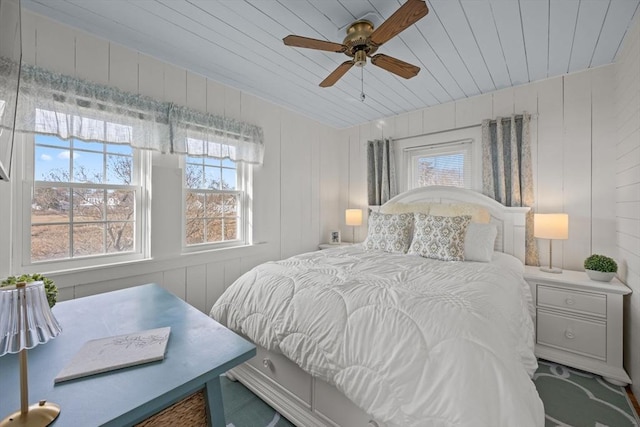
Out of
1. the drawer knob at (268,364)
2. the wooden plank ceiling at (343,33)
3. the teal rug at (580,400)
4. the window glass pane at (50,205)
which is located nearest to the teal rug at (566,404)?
the teal rug at (580,400)

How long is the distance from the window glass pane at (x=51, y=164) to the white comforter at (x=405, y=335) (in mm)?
1531

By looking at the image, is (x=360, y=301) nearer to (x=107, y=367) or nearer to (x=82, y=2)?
(x=107, y=367)

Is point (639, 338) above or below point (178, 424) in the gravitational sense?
below

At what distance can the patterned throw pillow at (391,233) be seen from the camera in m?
2.76

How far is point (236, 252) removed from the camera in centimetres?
298

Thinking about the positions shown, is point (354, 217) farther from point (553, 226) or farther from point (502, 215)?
point (553, 226)

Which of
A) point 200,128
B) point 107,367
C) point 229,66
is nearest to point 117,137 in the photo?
point 200,128

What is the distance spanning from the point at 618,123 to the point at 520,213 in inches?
40.7

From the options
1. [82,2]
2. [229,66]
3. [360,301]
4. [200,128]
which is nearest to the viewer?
[360,301]

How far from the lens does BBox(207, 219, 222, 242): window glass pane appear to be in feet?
9.43

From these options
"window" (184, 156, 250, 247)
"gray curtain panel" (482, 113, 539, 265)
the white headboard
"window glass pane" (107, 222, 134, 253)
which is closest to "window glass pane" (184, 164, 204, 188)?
"window" (184, 156, 250, 247)

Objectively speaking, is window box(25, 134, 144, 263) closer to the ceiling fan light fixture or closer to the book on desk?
the book on desk

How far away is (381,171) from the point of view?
153 inches

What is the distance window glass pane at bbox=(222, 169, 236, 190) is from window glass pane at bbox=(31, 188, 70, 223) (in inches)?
51.0
